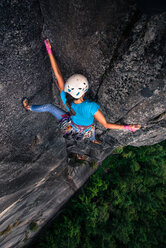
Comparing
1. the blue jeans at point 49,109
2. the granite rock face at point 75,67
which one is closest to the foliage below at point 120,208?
the granite rock face at point 75,67

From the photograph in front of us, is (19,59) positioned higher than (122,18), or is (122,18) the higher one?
(19,59)

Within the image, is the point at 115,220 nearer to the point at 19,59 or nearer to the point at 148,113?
the point at 148,113

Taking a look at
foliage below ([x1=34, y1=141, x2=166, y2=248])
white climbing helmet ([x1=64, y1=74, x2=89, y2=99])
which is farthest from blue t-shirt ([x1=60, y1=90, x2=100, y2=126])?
foliage below ([x1=34, y1=141, x2=166, y2=248])

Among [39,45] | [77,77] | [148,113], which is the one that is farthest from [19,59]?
[148,113]

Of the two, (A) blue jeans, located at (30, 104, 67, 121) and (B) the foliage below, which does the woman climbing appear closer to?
(A) blue jeans, located at (30, 104, 67, 121)

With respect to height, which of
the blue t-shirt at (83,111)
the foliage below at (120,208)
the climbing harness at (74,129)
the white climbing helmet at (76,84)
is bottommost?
the foliage below at (120,208)

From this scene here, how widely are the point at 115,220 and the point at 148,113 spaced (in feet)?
25.9

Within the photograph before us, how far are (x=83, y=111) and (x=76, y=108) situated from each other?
15 cm

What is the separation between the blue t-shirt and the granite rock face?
1.58ft

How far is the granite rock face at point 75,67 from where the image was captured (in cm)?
175

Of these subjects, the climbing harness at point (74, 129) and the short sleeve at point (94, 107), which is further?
the climbing harness at point (74, 129)

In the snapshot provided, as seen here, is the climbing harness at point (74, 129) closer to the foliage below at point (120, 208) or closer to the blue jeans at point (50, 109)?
the blue jeans at point (50, 109)

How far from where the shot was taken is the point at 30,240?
7113mm

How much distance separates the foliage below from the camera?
24.5 ft
